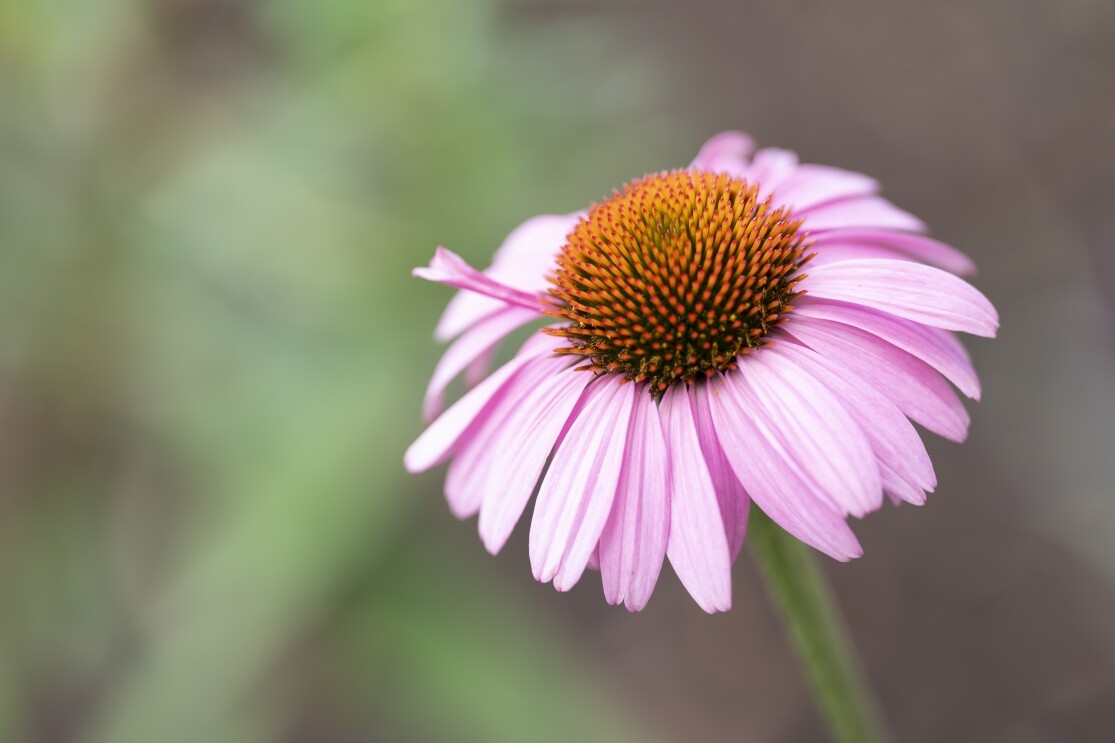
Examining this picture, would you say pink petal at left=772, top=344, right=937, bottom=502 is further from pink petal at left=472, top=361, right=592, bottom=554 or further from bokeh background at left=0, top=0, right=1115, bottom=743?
bokeh background at left=0, top=0, right=1115, bottom=743

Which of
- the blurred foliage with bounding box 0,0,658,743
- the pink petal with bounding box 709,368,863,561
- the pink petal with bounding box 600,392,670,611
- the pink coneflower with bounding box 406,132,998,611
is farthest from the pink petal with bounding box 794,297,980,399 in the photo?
the blurred foliage with bounding box 0,0,658,743

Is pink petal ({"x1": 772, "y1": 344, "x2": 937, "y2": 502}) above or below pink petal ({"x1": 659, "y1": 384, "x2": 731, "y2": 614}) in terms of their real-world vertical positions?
above

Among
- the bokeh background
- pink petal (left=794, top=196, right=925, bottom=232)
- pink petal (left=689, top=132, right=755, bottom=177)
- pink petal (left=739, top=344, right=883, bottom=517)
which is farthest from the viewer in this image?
the bokeh background

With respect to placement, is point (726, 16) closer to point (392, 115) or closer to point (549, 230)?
point (392, 115)

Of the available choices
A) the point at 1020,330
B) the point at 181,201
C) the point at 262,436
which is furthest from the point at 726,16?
the point at 262,436

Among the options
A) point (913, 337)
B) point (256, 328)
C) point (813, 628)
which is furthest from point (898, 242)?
point (256, 328)

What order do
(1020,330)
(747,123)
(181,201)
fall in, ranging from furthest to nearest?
(747,123)
(1020,330)
(181,201)
